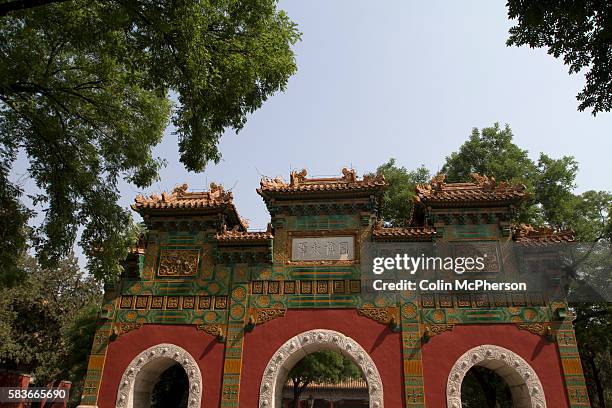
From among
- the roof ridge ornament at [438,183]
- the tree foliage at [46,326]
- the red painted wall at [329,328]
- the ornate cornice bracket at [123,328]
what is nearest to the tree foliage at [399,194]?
the roof ridge ornament at [438,183]

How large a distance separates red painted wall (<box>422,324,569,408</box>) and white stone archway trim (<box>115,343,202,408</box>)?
17.3ft

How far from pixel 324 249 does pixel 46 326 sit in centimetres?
1372

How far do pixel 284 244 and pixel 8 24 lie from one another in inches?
285

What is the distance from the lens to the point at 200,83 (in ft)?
21.7

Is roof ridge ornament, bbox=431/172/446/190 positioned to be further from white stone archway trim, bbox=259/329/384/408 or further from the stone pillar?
the stone pillar

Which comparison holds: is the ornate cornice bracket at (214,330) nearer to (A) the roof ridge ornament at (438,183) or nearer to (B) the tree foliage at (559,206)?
(A) the roof ridge ornament at (438,183)

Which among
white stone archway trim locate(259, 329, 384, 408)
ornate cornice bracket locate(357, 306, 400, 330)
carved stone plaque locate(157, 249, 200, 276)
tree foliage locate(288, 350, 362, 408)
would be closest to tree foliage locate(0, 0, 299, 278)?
carved stone plaque locate(157, 249, 200, 276)

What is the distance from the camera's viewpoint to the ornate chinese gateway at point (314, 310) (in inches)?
393

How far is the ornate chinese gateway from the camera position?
9.98 metres

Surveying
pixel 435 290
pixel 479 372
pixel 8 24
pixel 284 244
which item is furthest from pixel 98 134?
pixel 479 372

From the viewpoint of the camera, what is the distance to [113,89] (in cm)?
847

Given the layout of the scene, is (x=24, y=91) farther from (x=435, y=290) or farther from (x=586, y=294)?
(x=586, y=294)

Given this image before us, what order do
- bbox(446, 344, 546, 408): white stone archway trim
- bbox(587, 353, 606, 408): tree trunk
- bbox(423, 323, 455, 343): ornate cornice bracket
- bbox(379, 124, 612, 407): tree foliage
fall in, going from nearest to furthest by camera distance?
1. bbox(446, 344, 546, 408): white stone archway trim
2. bbox(423, 323, 455, 343): ornate cornice bracket
3. bbox(379, 124, 612, 407): tree foliage
4. bbox(587, 353, 606, 408): tree trunk

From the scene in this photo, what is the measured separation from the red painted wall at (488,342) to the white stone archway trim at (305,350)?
46.9 inches
